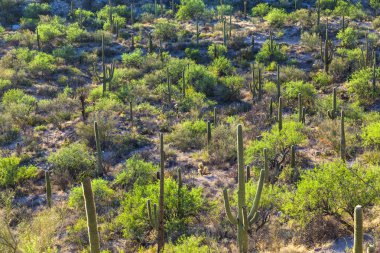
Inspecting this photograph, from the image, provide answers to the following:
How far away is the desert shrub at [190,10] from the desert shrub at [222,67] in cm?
1196

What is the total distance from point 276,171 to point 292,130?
221cm

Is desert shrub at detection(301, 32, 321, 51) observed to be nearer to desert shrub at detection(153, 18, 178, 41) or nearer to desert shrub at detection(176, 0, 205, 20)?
desert shrub at detection(153, 18, 178, 41)

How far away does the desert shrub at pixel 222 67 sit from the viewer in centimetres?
2839

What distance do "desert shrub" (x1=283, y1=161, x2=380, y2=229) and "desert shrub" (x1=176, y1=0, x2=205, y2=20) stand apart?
3056 centimetres

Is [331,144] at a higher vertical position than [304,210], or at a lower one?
lower

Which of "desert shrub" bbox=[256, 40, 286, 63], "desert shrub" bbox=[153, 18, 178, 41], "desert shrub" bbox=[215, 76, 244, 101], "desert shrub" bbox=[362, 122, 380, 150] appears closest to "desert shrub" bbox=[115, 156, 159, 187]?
"desert shrub" bbox=[362, 122, 380, 150]

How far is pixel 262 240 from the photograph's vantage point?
1072 cm

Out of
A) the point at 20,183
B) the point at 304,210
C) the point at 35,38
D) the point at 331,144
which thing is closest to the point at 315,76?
the point at 331,144

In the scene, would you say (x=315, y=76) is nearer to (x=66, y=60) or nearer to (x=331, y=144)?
(x=331, y=144)

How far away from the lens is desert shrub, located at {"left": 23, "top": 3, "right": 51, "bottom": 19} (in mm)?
39594

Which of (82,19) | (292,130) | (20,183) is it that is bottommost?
(20,183)

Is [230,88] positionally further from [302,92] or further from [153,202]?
[153,202]

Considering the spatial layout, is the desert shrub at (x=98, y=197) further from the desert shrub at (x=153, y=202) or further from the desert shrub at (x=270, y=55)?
the desert shrub at (x=270, y=55)

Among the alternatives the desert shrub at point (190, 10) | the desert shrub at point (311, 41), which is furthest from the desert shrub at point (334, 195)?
the desert shrub at point (190, 10)
